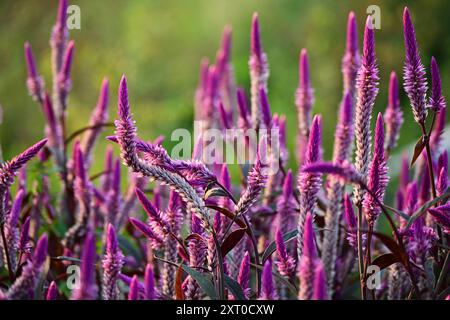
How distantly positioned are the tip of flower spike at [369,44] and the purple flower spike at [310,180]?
0.12m

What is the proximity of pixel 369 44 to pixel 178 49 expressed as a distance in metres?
4.11

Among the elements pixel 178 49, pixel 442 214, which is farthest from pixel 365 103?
pixel 178 49

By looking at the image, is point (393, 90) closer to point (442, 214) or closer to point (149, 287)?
point (442, 214)

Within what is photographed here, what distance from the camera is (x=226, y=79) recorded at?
7.23 ft

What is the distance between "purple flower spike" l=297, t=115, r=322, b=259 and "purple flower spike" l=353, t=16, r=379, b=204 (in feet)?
0.18

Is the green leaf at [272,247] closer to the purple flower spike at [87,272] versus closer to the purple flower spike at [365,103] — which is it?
the purple flower spike at [365,103]

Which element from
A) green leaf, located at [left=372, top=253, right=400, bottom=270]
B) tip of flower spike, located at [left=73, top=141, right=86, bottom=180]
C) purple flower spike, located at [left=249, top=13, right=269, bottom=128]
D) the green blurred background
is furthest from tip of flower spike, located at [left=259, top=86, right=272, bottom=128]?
the green blurred background

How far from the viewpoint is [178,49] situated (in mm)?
5051

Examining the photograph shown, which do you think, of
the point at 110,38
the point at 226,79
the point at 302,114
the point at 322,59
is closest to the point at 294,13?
the point at 322,59

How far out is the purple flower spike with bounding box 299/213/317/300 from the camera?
801mm

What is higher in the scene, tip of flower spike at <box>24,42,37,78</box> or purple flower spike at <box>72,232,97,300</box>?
tip of flower spike at <box>24,42,37,78</box>

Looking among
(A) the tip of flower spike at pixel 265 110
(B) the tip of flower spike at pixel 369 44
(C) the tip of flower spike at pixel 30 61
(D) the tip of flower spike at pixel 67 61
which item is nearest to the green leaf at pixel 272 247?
→ (B) the tip of flower spike at pixel 369 44

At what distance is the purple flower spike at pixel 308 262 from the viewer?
801 mm

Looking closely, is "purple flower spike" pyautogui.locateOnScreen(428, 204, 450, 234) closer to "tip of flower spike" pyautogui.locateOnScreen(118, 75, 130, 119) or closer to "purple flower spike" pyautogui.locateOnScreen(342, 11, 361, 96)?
"tip of flower spike" pyautogui.locateOnScreen(118, 75, 130, 119)
